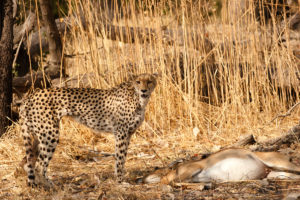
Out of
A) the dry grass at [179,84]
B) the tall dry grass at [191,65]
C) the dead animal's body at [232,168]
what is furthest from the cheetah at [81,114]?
the tall dry grass at [191,65]

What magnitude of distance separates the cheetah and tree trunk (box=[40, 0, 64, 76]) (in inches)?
73.7

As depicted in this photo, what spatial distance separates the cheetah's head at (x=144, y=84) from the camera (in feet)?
12.6

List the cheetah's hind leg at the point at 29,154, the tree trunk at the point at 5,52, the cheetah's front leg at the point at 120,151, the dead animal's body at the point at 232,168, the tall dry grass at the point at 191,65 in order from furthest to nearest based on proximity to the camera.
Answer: the tall dry grass at the point at 191,65 < the tree trunk at the point at 5,52 < the cheetah's front leg at the point at 120,151 < the cheetah's hind leg at the point at 29,154 < the dead animal's body at the point at 232,168

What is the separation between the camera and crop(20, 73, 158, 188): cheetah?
3.63 metres

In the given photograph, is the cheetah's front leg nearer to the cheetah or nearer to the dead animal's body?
the cheetah

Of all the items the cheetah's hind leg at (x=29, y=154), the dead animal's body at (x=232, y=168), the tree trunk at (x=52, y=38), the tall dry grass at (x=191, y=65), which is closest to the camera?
the dead animal's body at (x=232, y=168)

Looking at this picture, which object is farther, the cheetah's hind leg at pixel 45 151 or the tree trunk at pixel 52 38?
the tree trunk at pixel 52 38

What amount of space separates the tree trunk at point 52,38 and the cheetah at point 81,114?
1872mm

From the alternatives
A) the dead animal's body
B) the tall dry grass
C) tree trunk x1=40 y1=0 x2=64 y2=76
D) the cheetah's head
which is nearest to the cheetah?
the cheetah's head

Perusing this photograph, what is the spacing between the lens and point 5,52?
5.00 m

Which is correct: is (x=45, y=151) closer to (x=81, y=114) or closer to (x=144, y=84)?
(x=81, y=114)

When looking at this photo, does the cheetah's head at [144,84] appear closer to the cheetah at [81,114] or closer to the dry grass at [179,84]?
the cheetah at [81,114]

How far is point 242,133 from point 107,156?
1628mm

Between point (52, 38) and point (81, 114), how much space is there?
6.97 feet
